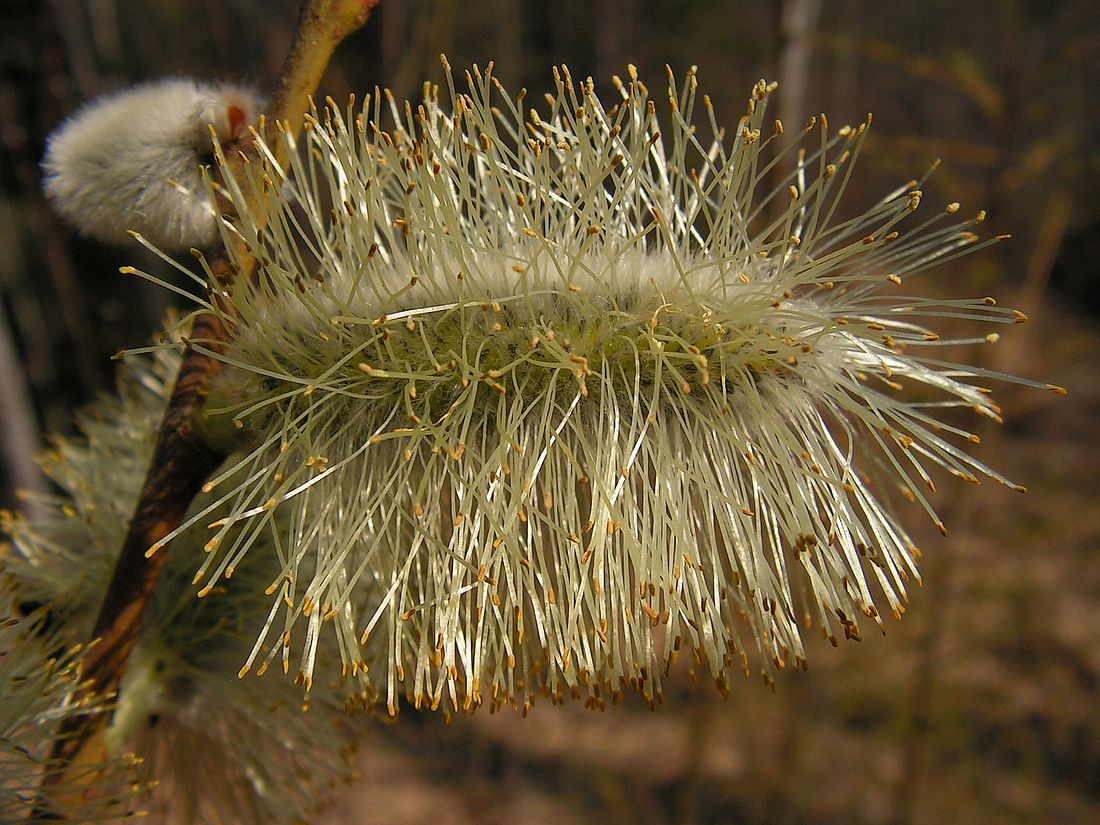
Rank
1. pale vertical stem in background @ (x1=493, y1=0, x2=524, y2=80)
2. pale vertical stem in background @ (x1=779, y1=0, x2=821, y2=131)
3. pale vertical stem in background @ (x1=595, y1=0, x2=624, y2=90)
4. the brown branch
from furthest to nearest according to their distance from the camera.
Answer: pale vertical stem in background @ (x1=493, y1=0, x2=524, y2=80) < pale vertical stem in background @ (x1=595, y1=0, x2=624, y2=90) < pale vertical stem in background @ (x1=779, y1=0, x2=821, y2=131) < the brown branch

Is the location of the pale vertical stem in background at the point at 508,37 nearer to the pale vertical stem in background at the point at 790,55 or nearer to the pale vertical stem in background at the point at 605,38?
the pale vertical stem in background at the point at 605,38

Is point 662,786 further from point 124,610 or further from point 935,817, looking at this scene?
point 124,610

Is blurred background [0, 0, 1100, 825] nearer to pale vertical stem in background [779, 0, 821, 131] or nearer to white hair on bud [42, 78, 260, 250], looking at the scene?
pale vertical stem in background [779, 0, 821, 131]

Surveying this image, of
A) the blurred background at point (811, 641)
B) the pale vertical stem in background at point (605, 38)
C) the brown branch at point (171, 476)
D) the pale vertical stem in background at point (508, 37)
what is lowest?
the brown branch at point (171, 476)

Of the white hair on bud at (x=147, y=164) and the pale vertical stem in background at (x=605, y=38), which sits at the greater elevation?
the pale vertical stem in background at (x=605, y=38)

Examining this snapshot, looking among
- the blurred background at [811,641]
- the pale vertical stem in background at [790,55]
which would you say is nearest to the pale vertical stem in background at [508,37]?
the blurred background at [811,641]

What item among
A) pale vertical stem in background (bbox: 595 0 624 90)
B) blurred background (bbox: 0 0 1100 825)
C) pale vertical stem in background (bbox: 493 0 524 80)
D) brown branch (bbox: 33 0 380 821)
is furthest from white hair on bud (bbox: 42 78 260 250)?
pale vertical stem in background (bbox: 493 0 524 80)

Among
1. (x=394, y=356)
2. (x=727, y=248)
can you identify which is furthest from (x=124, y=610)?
(x=727, y=248)
